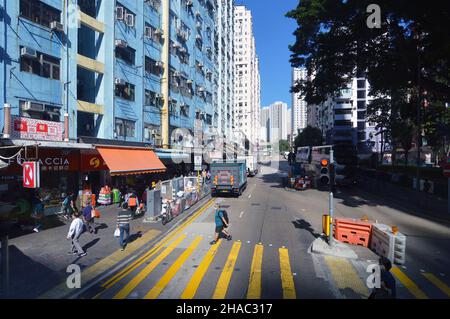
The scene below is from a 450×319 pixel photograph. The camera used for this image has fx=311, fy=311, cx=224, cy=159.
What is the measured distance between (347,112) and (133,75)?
81094 millimetres

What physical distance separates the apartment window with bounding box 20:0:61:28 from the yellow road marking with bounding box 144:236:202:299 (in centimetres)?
1581

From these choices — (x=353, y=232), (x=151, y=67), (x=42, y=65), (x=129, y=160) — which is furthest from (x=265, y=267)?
(x=151, y=67)

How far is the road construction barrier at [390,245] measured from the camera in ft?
34.7

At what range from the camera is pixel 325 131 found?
4247 inches

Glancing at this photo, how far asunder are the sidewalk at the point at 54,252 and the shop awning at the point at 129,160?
3.72 m

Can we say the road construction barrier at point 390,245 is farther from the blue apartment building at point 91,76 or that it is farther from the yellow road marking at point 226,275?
the blue apartment building at point 91,76

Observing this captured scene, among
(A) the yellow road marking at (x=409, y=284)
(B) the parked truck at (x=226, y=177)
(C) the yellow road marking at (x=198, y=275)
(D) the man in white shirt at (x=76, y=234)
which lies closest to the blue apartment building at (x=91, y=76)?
(D) the man in white shirt at (x=76, y=234)

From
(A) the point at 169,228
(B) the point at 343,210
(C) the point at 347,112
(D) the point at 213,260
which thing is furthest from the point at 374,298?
(C) the point at 347,112

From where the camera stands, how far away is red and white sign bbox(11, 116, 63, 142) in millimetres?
13625

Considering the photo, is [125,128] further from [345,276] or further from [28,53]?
[345,276]

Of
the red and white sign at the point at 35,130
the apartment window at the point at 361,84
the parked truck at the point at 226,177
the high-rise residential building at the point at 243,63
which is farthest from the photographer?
the high-rise residential building at the point at 243,63

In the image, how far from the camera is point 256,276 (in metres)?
9.44
